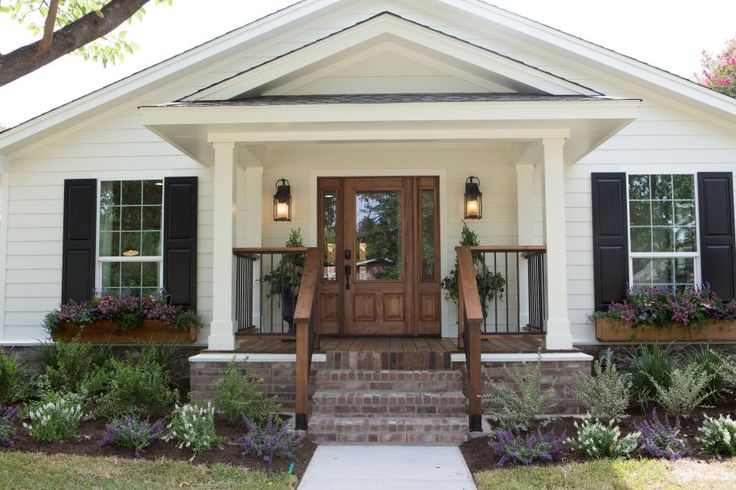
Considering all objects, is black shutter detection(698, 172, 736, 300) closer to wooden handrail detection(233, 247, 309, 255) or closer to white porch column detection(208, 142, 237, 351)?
wooden handrail detection(233, 247, 309, 255)

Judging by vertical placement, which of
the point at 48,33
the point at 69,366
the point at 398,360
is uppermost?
the point at 48,33

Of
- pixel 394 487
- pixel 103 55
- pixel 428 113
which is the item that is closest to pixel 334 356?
pixel 394 487

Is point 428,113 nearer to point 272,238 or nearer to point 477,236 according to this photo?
point 477,236

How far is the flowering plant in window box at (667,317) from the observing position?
273 inches

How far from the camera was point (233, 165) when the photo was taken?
6.32 metres

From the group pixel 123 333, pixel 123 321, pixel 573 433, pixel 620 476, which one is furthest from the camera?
pixel 123 333

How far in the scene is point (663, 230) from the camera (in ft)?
24.6

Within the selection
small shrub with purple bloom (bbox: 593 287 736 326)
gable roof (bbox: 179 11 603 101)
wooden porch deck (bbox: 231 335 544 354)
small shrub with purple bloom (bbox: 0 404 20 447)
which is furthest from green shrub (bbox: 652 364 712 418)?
small shrub with purple bloom (bbox: 0 404 20 447)

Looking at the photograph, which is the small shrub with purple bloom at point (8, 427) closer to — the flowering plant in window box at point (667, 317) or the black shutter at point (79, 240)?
the black shutter at point (79, 240)

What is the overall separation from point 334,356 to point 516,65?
136 inches

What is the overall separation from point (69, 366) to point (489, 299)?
483 cm

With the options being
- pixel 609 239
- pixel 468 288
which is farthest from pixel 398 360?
pixel 609 239

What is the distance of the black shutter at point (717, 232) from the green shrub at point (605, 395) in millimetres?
2827

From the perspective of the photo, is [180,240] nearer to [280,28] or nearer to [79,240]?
[79,240]
